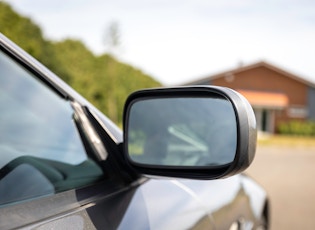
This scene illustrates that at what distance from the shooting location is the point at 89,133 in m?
1.57

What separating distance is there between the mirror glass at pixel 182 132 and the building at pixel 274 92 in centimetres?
3611

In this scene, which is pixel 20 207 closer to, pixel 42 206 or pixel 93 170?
pixel 42 206

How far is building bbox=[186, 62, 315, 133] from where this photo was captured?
37.8 meters

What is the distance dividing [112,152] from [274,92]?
38.6 m

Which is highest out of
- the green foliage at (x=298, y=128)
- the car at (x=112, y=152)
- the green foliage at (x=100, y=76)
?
the car at (x=112, y=152)

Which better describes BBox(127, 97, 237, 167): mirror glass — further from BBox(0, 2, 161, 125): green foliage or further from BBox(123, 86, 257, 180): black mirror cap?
BBox(0, 2, 161, 125): green foliage

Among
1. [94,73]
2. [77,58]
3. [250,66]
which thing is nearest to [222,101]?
[77,58]

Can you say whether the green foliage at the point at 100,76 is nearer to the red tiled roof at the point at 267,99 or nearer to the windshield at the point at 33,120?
the red tiled roof at the point at 267,99

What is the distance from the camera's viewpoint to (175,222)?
149 centimetres

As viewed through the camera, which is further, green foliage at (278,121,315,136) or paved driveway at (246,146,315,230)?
green foliage at (278,121,315,136)

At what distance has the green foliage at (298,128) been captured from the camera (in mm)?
35750

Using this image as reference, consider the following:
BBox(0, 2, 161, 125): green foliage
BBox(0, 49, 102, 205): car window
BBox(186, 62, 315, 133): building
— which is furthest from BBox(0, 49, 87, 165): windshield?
BBox(186, 62, 315, 133): building

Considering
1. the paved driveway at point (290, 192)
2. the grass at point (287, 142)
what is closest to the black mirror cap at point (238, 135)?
the paved driveway at point (290, 192)

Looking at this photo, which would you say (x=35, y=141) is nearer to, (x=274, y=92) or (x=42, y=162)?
(x=42, y=162)
